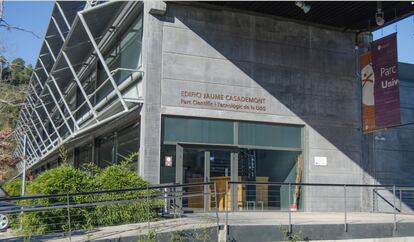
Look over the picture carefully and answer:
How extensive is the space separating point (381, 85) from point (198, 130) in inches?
253

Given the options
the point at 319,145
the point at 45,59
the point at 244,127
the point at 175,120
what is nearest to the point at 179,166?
the point at 175,120

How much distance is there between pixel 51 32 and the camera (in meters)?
23.2

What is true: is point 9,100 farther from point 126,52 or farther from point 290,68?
point 290,68

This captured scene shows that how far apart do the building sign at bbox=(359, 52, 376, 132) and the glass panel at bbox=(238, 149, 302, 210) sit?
273 centimetres

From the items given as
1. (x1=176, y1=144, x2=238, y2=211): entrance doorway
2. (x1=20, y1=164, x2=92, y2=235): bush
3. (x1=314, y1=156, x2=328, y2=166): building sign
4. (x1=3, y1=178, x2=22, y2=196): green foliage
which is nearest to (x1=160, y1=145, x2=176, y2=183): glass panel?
(x1=176, y1=144, x2=238, y2=211): entrance doorway

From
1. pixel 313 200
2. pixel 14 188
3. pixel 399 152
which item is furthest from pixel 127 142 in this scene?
pixel 14 188

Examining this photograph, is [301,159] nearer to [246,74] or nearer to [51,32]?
[246,74]

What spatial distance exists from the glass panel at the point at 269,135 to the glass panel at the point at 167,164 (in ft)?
7.96

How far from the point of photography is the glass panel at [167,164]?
52.2 feet

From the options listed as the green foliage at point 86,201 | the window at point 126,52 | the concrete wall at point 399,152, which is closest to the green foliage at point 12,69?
the green foliage at point 86,201

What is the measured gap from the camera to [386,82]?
57.7ft

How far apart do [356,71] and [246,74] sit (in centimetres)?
454

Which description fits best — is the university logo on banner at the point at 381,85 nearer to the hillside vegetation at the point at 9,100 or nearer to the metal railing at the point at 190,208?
the metal railing at the point at 190,208

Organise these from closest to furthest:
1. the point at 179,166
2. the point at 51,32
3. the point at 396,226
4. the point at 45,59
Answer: the point at 396,226, the point at 179,166, the point at 51,32, the point at 45,59
